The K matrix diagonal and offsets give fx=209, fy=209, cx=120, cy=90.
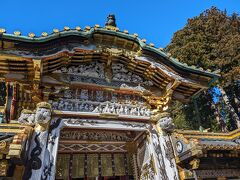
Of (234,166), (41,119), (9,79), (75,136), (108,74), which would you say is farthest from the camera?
(75,136)

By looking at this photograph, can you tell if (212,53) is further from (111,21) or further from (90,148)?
(90,148)

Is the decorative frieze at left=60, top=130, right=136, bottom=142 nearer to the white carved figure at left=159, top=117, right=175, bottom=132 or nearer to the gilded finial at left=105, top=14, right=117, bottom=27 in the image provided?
the white carved figure at left=159, top=117, right=175, bottom=132

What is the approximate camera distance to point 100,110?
716cm

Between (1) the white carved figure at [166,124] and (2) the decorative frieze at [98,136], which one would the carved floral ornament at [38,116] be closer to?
(2) the decorative frieze at [98,136]

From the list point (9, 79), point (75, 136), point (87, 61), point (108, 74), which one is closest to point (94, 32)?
point (87, 61)

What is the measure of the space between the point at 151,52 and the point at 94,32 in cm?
232

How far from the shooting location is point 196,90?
29.1 ft

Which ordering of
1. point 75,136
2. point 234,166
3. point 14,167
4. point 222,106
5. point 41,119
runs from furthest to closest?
point 222,106, point 75,136, point 234,166, point 41,119, point 14,167

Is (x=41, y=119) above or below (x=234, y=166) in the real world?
above

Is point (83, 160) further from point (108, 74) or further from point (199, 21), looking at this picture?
point (199, 21)

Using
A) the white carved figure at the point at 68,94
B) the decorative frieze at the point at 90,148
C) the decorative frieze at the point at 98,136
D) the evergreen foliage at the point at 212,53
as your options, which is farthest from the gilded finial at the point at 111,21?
the evergreen foliage at the point at 212,53

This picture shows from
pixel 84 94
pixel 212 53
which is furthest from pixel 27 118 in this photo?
pixel 212 53

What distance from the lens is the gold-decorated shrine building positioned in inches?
237

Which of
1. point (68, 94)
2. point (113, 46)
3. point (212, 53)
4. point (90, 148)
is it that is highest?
point (212, 53)
